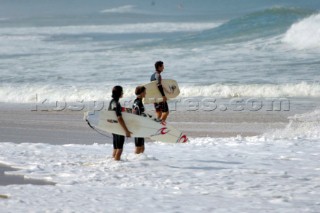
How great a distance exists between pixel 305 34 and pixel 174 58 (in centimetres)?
516

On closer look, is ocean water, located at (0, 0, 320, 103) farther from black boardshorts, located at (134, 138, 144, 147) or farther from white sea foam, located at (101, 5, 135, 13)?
white sea foam, located at (101, 5, 135, 13)

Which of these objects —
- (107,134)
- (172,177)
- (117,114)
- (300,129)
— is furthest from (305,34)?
(172,177)

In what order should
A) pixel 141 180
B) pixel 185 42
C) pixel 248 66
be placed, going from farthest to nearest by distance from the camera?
pixel 185 42, pixel 248 66, pixel 141 180

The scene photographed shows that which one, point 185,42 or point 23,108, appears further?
point 185,42

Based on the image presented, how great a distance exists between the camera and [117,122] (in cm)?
1031

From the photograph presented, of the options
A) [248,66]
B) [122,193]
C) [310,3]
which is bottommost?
[122,193]

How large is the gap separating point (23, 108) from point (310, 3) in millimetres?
47585

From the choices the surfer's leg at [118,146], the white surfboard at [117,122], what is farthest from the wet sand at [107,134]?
the surfer's leg at [118,146]

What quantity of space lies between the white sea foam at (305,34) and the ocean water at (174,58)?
1.4 inches

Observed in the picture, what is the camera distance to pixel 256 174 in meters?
9.77

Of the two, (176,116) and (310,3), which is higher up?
(310,3)

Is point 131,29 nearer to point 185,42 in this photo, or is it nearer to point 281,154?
point 185,42

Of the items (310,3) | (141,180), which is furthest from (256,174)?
(310,3)

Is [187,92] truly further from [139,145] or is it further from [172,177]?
[172,177]
